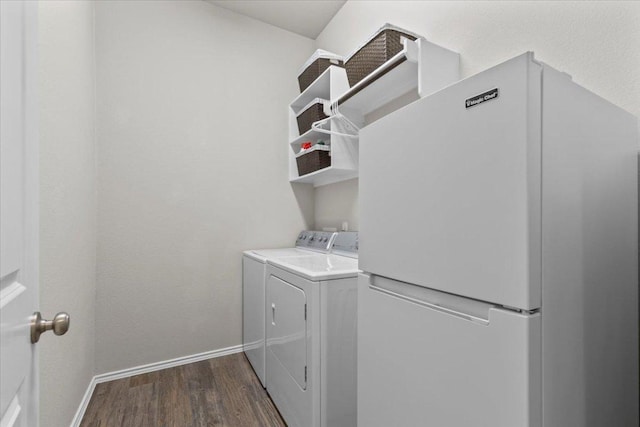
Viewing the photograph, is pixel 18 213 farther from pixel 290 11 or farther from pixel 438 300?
pixel 290 11

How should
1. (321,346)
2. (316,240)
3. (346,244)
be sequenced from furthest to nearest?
(316,240) < (346,244) < (321,346)

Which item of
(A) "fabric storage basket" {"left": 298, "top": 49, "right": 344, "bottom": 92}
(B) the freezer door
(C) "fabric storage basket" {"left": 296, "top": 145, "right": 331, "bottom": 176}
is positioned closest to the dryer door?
(B) the freezer door

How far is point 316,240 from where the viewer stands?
8.55ft

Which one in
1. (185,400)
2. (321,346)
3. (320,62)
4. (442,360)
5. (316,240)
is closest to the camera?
(442,360)

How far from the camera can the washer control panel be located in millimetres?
2439

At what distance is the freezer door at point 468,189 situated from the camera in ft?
2.21

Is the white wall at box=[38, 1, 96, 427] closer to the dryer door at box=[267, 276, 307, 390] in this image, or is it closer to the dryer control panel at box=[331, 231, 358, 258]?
the dryer door at box=[267, 276, 307, 390]

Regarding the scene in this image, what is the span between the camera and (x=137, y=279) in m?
2.30

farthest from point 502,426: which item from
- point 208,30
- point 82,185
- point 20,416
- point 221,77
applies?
point 208,30

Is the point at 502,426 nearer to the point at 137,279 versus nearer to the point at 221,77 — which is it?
the point at 137,279

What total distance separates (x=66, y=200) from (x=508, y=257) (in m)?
1.84

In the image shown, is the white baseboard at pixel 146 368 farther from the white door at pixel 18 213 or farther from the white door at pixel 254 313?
the white door at pixel 18 213

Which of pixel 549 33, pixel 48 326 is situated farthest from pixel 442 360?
pixel 549 33

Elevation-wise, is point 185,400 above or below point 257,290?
below
